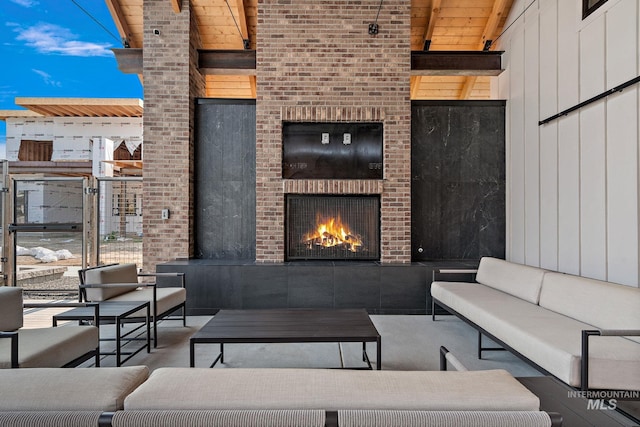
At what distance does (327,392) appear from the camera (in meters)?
1.17

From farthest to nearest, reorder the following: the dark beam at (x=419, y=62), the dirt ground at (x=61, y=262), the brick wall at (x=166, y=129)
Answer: the dirt ground at (x=61, y=262)
the dark beam at (x=419, y=62)
the brick wall at (x=166, y=129)

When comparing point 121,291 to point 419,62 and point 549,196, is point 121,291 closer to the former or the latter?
point 549,196

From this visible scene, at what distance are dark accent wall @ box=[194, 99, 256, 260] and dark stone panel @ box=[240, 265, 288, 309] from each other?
2.16ft

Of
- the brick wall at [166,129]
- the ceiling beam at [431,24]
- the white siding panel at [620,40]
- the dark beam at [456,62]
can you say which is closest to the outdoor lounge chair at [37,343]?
the brick wall at [166,129]

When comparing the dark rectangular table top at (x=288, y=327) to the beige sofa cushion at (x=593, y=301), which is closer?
the beige sofa cushion at (x=593, y=301)

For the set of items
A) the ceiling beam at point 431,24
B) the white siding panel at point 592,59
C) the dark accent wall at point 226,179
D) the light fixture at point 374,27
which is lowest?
the dark accent wall at point 226,179

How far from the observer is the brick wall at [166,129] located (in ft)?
17.5

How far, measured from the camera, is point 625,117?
3275 mm

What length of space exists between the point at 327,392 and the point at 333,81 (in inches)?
189

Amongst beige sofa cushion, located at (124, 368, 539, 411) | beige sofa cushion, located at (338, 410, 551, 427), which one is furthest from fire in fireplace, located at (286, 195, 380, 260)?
beige sofa cushion, located at (338, 410, 551, 427)

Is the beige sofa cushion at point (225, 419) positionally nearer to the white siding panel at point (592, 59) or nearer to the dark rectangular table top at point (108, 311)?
the dark rectangular table top at point (108, 311)

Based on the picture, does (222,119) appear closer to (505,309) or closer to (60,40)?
(505,309)

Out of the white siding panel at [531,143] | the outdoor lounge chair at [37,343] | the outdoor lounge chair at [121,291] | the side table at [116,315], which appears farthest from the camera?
the white siding panel at [531,143]

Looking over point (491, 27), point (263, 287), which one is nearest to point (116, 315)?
point (263, 287)
